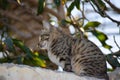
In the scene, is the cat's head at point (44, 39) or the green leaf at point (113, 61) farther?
the green leaf at point (113, 61)

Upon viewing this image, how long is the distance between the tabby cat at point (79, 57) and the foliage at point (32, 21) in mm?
339

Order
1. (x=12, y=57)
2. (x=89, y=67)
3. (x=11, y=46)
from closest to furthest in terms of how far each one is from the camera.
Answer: (x=89, y=67), (x=11, y=46), (x=12, y=57)

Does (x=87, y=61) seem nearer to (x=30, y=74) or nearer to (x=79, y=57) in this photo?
(x=79, y=57)

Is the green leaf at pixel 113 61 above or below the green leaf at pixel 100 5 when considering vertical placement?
below

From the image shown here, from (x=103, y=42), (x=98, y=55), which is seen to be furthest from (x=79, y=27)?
(x=98, y=55)

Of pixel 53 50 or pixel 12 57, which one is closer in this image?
pixel 53 50

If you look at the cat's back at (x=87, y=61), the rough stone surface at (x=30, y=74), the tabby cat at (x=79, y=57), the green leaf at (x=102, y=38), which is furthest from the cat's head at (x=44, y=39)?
the green leaf at (x=102, y=38)

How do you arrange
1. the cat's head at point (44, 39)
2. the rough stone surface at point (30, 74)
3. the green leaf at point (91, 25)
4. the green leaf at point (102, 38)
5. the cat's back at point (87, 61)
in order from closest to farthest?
the rough stone surface at point (30, 74)
the cat's back at point (87, 61)
the cat's head at point (44, 39)
the green leaf at point (102, 38)
the green leaf at point (91, 25)

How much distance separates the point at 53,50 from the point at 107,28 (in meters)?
1.24

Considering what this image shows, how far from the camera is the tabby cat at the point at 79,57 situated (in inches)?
110

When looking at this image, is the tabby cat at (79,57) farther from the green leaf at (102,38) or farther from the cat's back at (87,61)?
the green leaf at (102,38)

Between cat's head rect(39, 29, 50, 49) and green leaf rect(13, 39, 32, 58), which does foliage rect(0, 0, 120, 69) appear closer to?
green leaf rect(13, 39, 32, 58)

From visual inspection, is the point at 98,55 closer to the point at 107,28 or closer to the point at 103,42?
the point at 103,42

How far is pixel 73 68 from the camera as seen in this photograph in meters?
2.84
